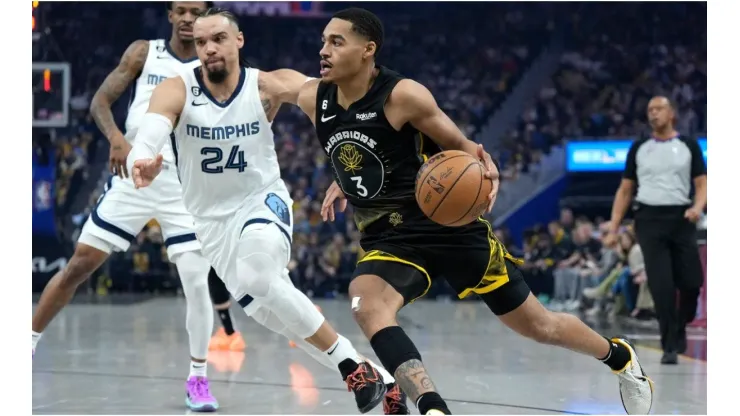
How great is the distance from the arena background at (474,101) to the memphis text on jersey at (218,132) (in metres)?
10.2

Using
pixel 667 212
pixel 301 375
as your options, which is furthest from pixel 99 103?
pixel 667 212

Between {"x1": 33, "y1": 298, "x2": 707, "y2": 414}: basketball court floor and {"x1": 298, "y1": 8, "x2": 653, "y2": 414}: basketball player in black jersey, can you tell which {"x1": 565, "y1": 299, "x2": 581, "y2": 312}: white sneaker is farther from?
{"x1": 298, "y1": 8, "x2": 653, "y2": 414}: basketball player in black jersey

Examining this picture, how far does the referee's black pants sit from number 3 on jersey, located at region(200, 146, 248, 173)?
3798mm

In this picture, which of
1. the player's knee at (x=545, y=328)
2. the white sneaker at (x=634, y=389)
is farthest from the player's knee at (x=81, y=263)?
the white sneaker at (x=634, y=389)

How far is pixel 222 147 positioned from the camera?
17.9 ft

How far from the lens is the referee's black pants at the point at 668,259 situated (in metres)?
7.85

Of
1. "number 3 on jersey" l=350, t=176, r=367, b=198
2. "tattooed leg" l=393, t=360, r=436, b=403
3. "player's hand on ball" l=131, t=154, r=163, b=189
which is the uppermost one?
"player's hand on ball" l=131, t=154, r=163, b=189

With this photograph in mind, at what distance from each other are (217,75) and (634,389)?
270cm

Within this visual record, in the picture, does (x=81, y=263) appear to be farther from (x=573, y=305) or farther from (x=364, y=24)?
(x=573, y=305)

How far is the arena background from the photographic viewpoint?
1677 cm

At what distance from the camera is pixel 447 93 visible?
2347cm

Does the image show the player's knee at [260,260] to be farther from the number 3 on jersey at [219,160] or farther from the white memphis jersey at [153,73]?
the white memphis jersey at [153,73]

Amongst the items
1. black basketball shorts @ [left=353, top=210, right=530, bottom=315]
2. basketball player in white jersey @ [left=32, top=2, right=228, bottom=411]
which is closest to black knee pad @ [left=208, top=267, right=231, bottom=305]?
basketball player in white jersey @ [left=32, top=2, right=228, bottom=411]

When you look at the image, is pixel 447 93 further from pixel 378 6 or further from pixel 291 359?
pixel 291 359
